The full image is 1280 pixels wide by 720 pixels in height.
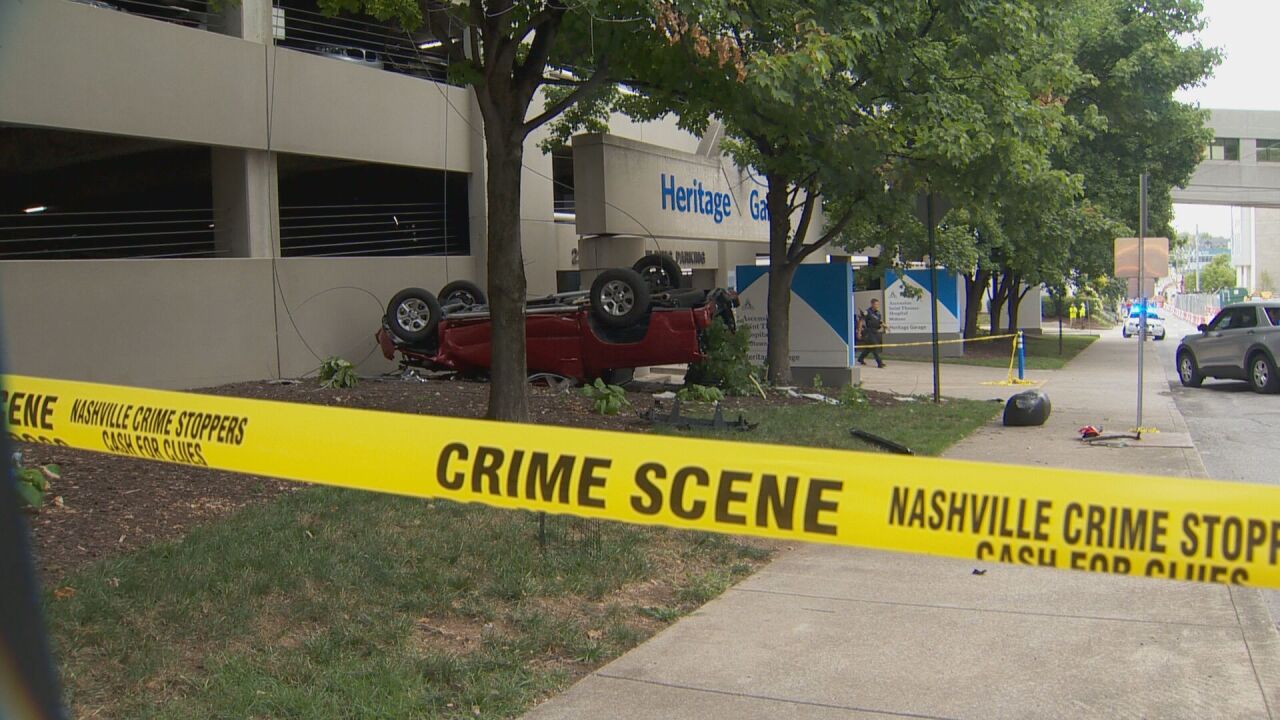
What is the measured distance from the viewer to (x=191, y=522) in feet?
21.9

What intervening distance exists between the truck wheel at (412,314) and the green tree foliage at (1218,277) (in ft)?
449

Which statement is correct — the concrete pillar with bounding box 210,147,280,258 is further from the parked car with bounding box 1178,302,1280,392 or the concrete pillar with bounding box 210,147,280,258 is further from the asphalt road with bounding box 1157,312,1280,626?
the parked car with bounding box 1178,302,1280,392

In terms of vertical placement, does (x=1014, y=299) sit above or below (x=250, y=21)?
below

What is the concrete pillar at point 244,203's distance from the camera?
12641 millimetres

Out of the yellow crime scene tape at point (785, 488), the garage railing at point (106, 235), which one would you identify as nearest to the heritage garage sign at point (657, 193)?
the garage railing at point (106, 235)

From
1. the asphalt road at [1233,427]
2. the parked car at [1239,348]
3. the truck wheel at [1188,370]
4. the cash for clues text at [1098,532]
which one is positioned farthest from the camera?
the truck wheel at [1188,370]

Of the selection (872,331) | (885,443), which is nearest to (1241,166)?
(872,331)

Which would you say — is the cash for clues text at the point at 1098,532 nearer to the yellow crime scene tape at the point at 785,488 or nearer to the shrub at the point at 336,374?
the yellow crime scene tape at the point at 785,488

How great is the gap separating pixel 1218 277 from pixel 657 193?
140 m

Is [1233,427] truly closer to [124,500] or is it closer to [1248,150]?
[124,500]

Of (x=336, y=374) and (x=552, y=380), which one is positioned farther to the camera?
(x=552, y=380)

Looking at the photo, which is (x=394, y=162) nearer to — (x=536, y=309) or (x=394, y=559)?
(x=536, y=309)

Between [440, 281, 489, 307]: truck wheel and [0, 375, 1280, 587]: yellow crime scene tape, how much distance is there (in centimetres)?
1070

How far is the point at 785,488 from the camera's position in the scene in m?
3.00
